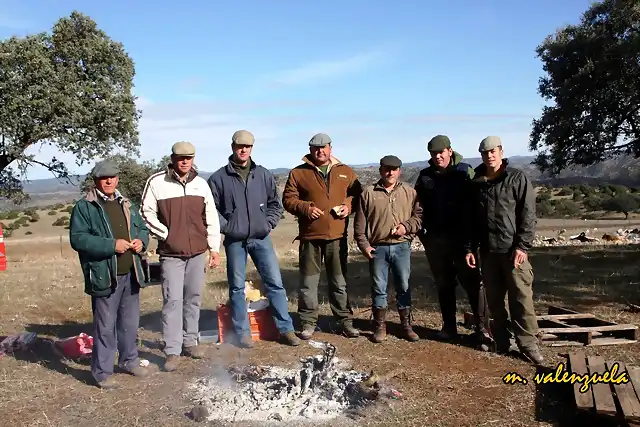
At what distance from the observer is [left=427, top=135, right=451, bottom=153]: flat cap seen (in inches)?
248

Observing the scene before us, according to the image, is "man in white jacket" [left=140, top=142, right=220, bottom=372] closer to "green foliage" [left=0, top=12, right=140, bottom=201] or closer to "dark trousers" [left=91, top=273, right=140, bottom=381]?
"dark trousers" [left=91, top=273, right=140, bottom=381]

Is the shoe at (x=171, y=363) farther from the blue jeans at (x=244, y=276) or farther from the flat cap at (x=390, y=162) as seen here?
the flat cap at (x=390, y=162)

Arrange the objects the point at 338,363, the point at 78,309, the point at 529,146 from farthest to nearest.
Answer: the point at 529,146 → the point at 78,309 → the point at 338,363

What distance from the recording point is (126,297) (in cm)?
572

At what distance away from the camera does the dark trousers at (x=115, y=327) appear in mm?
5508

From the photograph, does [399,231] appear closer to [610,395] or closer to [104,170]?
[610,395]

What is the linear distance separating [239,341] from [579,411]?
368cm

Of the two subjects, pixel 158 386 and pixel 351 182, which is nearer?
pixel 158 386

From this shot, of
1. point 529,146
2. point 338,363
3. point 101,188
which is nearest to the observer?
point 101,188

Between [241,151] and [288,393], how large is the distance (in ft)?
8.85

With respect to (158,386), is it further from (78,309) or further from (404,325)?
(78,309)

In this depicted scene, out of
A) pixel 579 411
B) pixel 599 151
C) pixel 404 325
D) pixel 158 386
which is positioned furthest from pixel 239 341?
pixel 599 151

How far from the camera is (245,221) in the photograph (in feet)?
21.2

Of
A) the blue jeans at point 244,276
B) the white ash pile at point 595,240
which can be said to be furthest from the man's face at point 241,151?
the white ash pile at point 595,240
